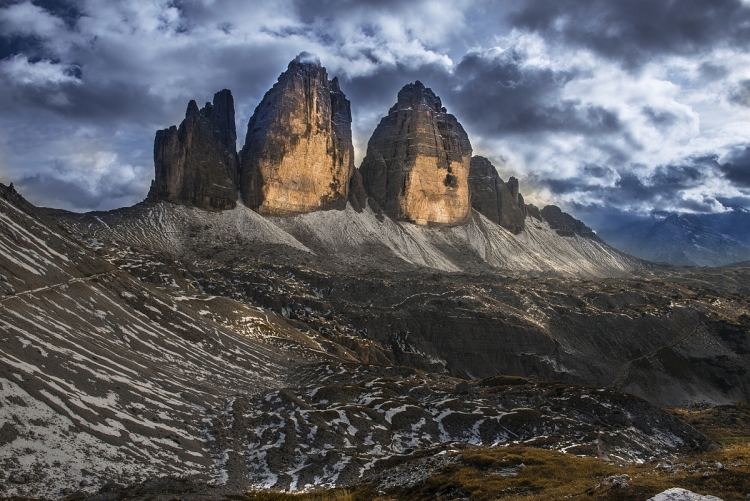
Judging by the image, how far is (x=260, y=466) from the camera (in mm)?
40750

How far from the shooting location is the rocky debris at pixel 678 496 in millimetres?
17828

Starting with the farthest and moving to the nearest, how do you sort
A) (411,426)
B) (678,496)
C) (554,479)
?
(411,426)
(554,479)
(678,496)

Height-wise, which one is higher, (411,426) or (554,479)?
(554,479)

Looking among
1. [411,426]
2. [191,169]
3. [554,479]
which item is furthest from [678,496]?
[191,169]

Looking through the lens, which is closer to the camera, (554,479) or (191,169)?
(554,479)

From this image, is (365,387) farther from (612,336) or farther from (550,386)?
(612,336)

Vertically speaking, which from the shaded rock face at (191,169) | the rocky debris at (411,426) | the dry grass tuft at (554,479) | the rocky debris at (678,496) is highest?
the shaded rock face at (191,169)

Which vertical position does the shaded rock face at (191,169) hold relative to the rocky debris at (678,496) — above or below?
above

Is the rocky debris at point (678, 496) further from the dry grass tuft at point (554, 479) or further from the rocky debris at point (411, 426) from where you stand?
the rocky debris at point (411, 426)

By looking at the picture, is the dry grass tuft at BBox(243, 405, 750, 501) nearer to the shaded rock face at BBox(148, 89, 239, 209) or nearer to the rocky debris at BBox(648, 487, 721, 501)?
the rocky debris at BBox(648, 487, 721, 501)

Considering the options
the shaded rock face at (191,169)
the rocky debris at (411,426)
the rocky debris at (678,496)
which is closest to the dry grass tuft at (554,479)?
the rocky debris at (678,496)

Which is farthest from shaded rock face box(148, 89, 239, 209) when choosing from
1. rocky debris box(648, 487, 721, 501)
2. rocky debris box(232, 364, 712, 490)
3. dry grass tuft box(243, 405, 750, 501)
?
rocky debris box(648, 487, 721, 501)

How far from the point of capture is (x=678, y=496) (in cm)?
1820

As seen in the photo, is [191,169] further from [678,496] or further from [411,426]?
[678,496]
